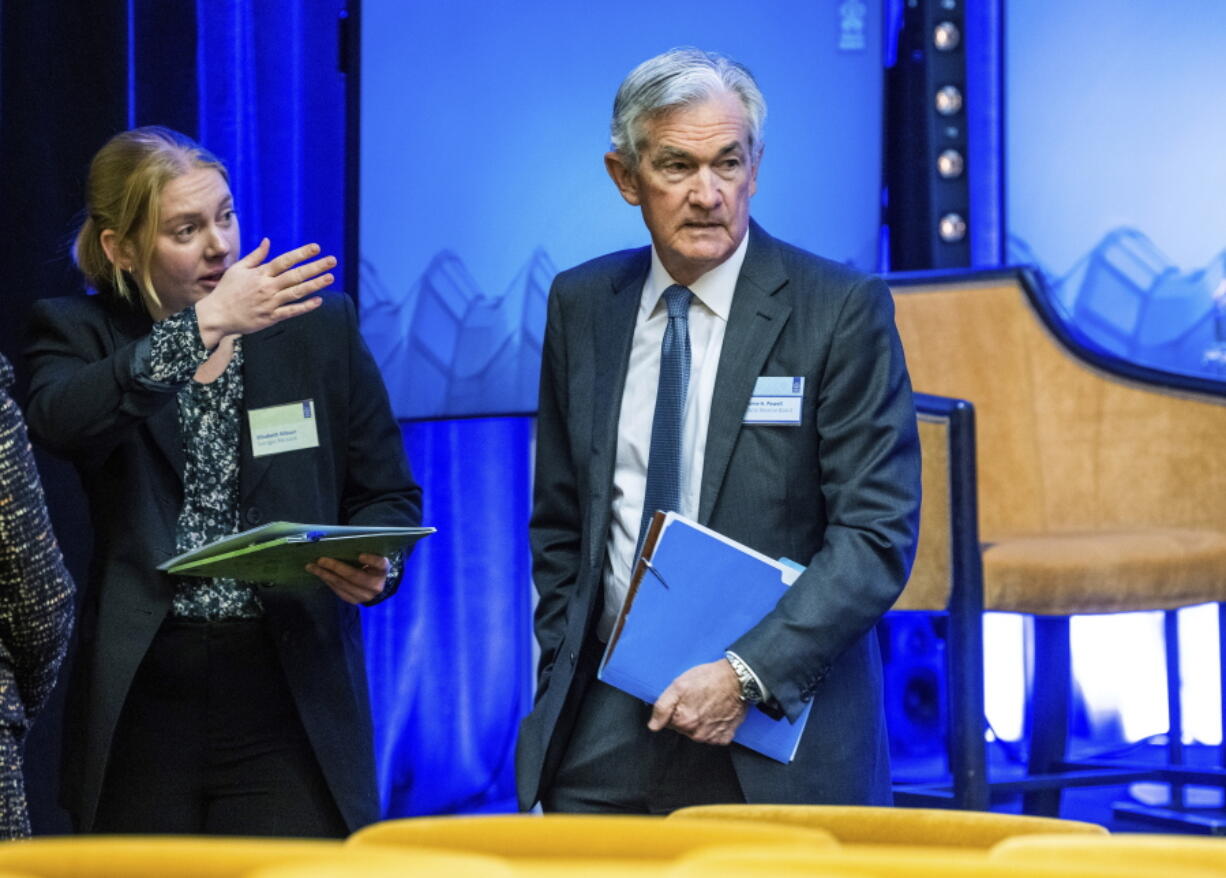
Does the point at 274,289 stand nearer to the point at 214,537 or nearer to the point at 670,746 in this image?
the point at 214,537

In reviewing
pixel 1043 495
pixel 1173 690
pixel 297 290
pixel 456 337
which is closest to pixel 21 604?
pixel 297 290

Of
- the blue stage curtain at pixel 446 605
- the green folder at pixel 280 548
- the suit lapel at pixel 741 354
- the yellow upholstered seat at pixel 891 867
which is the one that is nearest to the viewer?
the yellow upholstered seat at pixel 891 867

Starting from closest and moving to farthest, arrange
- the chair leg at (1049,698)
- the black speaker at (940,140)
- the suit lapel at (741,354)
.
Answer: the suit lapel at (741,354), the chair leg at (1049,698), the black speaker at (940,140)

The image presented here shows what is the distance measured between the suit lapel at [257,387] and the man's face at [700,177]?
0.68 meters

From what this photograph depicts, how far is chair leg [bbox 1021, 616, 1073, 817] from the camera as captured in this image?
13.4 feet

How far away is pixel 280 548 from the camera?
2.10 metres

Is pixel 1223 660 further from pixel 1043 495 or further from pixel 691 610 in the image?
pixel 691 610

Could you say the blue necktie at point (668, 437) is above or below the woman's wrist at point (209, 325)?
below

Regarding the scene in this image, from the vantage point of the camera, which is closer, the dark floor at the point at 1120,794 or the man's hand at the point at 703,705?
the man's hand at the point at 703,705

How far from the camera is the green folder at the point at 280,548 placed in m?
2.07

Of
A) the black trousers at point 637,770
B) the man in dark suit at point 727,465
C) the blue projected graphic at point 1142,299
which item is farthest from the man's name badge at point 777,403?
the blue projected graphic at point 1142,299

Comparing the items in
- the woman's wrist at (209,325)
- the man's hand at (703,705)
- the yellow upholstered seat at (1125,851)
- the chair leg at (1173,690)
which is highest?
the woman's wrist at (209,325)

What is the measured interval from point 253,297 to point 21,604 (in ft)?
2.11

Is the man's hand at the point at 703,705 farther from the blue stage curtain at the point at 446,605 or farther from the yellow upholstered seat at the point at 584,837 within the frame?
the blue stage curtain at the point at 446,605
